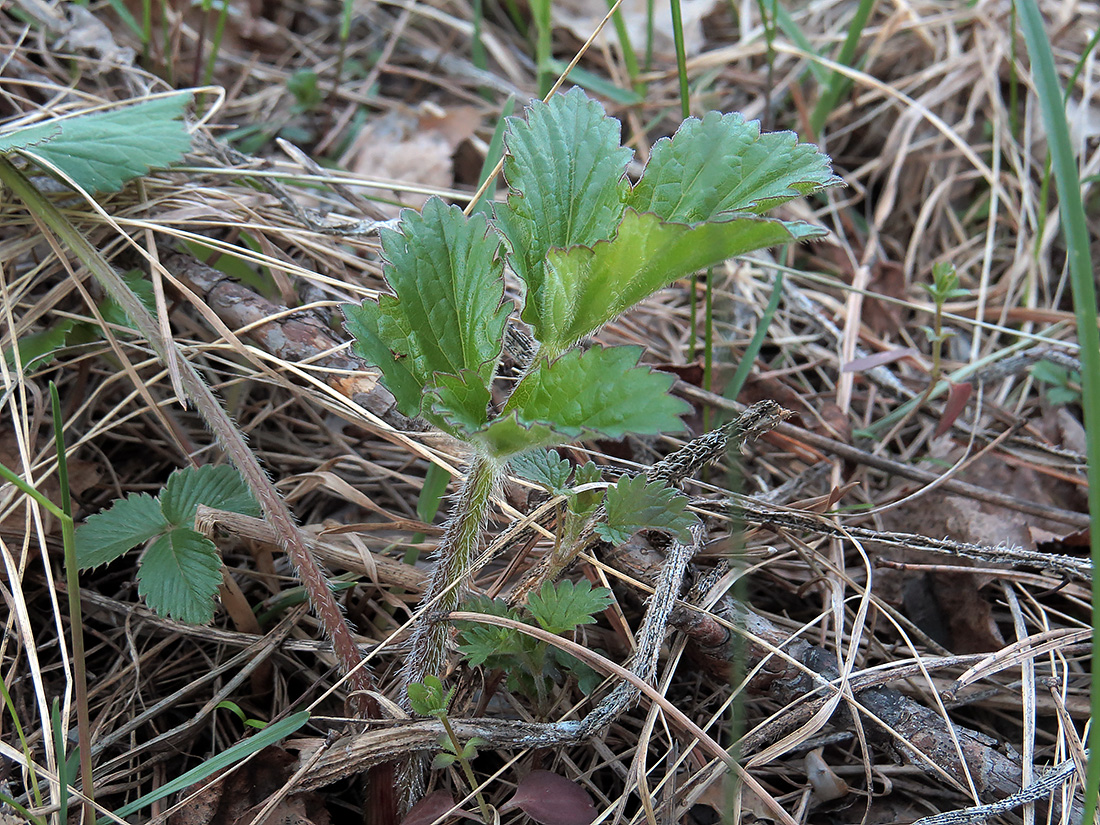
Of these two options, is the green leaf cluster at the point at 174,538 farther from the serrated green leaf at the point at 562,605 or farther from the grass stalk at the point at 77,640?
the serrated green leaf at the point at 562,605

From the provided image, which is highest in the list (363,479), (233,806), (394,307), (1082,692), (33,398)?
(394,307)

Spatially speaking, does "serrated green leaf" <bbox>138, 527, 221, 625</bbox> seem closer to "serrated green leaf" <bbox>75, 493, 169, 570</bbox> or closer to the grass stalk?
"serrated green leaf" <bbox>75, 493, 169, 570</bbox>

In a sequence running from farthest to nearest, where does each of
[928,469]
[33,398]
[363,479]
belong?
[928,469] < [363,479] < [33,398]

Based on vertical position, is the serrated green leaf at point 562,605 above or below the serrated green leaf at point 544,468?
below

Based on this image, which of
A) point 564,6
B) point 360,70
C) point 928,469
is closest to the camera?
point 928,469

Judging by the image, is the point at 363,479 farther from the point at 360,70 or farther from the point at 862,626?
the point at 360,70

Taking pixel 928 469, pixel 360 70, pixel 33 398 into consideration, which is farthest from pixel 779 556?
pixel 360 70

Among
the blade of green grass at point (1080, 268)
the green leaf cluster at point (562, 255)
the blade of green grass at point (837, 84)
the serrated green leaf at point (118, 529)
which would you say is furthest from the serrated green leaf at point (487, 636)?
the blade of green grass at point (837, 84)

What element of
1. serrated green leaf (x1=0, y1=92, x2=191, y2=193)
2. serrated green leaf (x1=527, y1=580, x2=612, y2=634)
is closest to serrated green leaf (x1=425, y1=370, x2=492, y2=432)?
serrated green leaf (x1=527, y1=580, x2=612, y2=634)

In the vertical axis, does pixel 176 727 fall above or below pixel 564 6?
below
